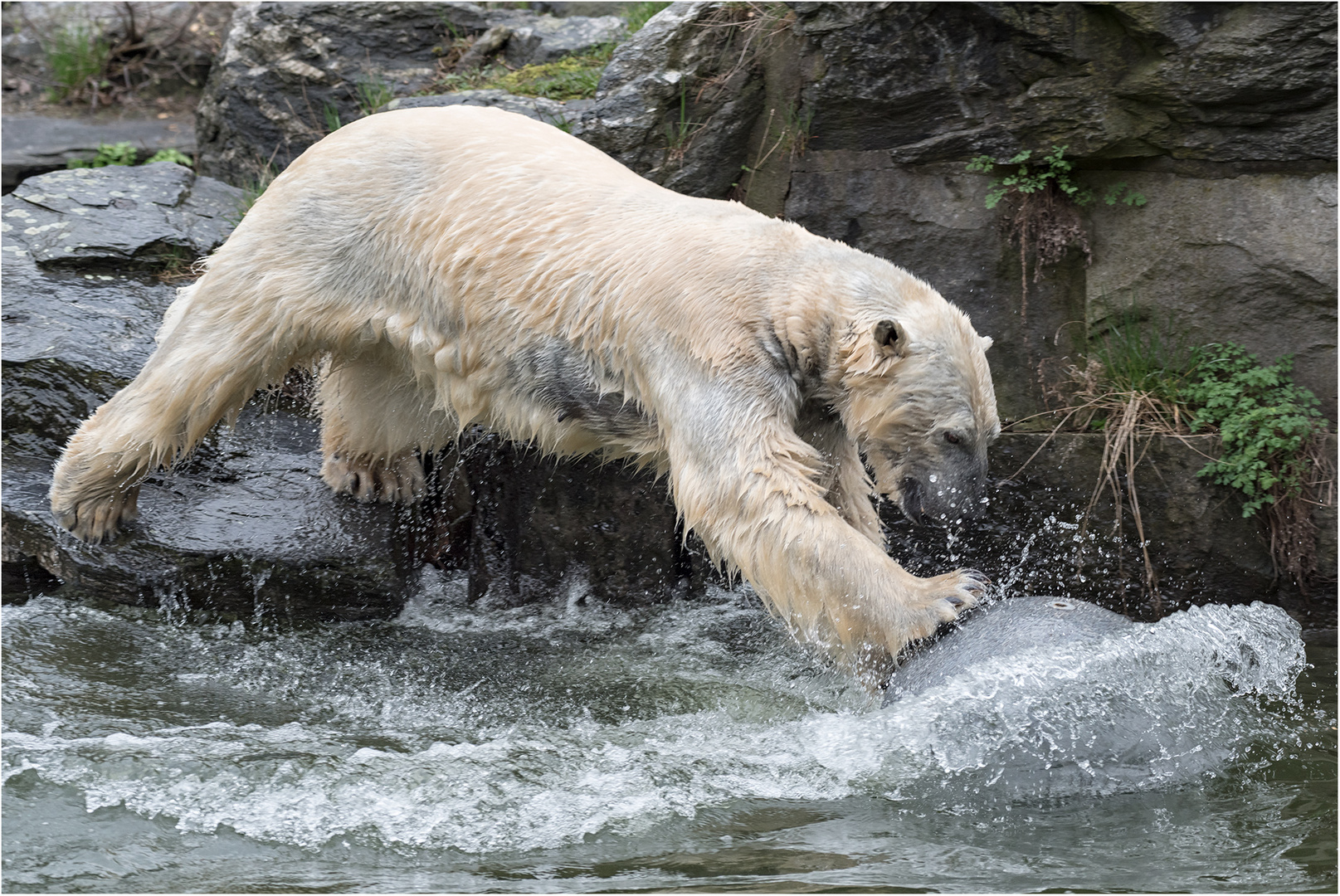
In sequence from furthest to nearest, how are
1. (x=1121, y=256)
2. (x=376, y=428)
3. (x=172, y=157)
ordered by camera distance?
(x=172, y=157)
(x=1121, y=256)
(x=376, y=428)

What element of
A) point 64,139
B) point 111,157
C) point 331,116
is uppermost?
point 331,116

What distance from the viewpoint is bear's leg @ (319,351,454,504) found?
524 centimetres

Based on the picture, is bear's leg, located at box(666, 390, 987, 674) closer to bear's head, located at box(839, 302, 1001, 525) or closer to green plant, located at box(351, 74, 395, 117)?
bear's head, located at box(839, 302, 1001, 525)

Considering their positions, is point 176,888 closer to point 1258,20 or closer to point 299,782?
point 299,782

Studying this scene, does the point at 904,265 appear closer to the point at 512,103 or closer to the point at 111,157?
the point at 512,103

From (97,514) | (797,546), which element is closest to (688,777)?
(797,546)

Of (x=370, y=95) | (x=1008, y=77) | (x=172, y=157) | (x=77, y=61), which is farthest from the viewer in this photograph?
(x=77, y=61)

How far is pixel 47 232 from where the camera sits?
6.21 meters

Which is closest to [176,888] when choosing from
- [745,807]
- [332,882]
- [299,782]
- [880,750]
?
[332,882]

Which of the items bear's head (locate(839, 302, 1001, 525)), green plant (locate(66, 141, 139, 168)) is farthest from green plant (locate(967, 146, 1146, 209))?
green plant (locate(66, 141, 139, 168))

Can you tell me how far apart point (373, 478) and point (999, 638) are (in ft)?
9.47

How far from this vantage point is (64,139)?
925 cm

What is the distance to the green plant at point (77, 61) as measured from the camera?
9969mm

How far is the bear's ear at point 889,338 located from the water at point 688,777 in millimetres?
998
